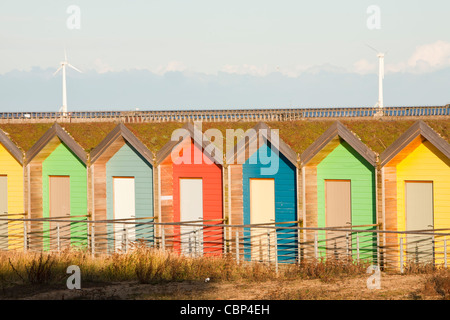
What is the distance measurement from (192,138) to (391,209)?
22.2 ft

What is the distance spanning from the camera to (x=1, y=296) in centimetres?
1490

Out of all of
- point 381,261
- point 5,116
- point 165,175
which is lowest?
point 381,261

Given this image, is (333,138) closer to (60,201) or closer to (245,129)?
(245,129)

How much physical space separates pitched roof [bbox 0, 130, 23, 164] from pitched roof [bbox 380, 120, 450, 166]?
1257 cm

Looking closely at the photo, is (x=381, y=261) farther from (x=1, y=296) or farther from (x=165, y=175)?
(x=1, y=296)

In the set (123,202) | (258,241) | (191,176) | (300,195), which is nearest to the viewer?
(300,195)

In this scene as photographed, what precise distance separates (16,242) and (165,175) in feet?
20.6

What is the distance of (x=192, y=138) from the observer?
24797mm

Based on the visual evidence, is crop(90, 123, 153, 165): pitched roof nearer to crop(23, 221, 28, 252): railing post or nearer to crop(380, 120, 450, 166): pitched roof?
crop(23, 221, 28, 252): railing post

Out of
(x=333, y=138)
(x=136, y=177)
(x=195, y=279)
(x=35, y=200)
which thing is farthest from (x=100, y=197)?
(x=195, y=279)

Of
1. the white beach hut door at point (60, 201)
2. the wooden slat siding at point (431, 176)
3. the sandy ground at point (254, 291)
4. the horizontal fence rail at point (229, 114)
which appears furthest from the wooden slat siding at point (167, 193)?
the sandy ground at point (254, 291)

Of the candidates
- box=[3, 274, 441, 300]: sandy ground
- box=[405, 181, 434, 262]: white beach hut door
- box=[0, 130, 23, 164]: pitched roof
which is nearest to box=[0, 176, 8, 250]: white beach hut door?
box=[0, 130, 23, 164]: pitched roof
